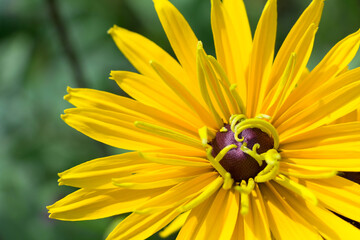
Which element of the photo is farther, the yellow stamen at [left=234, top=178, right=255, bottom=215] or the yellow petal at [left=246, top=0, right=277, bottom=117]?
the yellow petal at [left=246, top=0, right=277, bottom=117]

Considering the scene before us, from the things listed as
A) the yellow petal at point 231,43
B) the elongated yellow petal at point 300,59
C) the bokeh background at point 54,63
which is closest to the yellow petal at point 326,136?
the elongated yellow petal at point 300,59

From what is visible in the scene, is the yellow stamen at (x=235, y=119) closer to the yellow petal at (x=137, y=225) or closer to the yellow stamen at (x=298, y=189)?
the yellow stamen at (x=298, y=189)

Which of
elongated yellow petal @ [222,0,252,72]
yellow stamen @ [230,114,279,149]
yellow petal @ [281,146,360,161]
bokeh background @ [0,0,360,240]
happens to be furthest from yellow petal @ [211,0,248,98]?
bokeh background @ [0,0,360,240]

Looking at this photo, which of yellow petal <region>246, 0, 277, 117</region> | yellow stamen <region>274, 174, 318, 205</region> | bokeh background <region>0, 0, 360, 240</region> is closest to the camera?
yellow stamen <region>274, 174, 318, 205</region>

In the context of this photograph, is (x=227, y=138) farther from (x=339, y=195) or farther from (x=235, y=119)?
(x=339, y=195)

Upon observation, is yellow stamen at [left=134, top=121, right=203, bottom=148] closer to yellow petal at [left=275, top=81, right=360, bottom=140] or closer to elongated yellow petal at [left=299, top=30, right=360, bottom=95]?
yellow petal at [left=275, top=81, right=360, bottom=140]

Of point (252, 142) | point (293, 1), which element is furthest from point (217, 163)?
point (293, 1)

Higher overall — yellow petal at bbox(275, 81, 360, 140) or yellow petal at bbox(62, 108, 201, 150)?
yellow petal at bbox(275, 81, 360, 140)
